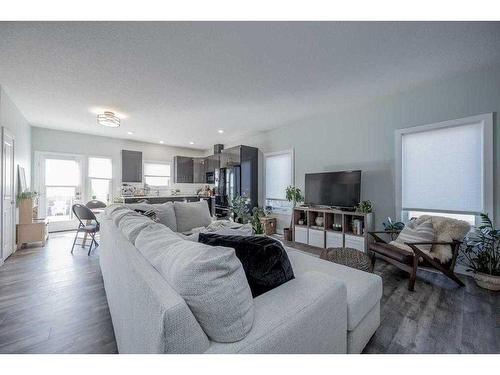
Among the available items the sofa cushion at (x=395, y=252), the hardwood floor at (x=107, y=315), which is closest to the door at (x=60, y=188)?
the hardwood floor at (x=107, y=315)

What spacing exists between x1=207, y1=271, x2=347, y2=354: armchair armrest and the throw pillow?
6.85ft

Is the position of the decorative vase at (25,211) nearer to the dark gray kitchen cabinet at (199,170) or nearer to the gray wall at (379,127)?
the dark gray kitchen cabinet at (199,170)

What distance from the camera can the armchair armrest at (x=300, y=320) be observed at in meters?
0.80

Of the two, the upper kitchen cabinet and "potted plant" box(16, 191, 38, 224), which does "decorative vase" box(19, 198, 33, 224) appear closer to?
"potted plant" box(16, 191, 38, 224)

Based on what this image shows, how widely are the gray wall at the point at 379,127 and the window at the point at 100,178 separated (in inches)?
194

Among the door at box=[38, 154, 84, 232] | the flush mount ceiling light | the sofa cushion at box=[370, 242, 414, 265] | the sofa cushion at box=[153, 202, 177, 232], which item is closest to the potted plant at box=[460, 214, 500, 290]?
the sofa cushion at box=[370, 242, 414, 265]

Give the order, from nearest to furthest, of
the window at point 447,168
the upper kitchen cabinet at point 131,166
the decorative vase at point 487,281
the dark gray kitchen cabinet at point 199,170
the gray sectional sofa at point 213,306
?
the gray sectional sofa at point 213,306
the decorative vase at point 487,281
the window at point 447,168
the upper kitchen cabinet at point 131,166
the dark gray kitchen cabinet at point 199,170

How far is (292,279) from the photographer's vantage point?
121cm

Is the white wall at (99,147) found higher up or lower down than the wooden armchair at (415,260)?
higher up

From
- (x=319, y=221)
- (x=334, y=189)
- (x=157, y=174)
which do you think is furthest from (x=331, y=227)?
(x=157, y=174)

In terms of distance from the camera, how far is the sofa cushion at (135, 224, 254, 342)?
75 centimetres

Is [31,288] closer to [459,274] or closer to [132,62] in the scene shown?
[132,62]

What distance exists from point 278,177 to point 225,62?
3.17m

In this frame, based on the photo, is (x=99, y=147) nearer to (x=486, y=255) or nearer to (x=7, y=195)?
(x=7, y=195)
